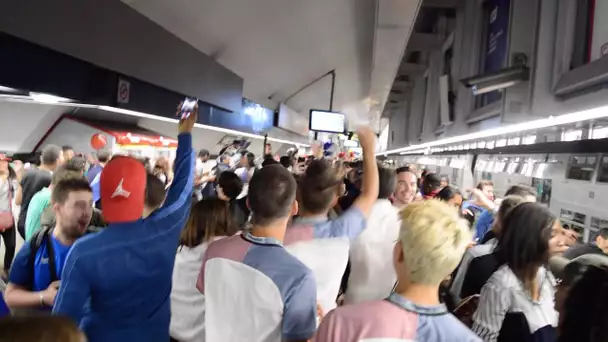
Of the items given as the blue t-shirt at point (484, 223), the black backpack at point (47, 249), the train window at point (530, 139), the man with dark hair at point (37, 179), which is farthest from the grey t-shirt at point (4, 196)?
the train window at point (530, 139)

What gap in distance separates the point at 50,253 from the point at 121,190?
57 cm

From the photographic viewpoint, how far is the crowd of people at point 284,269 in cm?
151

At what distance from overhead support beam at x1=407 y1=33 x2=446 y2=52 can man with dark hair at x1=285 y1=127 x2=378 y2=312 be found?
326 inches

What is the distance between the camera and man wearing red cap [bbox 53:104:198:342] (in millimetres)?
1944

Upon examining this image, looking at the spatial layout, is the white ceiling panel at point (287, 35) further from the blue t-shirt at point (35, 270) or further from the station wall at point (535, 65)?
the blue t-shirt at point (35, 270)

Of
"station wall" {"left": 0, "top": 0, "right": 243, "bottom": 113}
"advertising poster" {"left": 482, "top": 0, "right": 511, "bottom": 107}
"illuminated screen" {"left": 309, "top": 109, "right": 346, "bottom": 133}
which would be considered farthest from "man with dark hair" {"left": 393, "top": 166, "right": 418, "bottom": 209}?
"illuminated screen" {"left": 309, "top": 109, "right": 346, "bottom": 133}

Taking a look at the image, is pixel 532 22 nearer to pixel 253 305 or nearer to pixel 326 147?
pixel 253 305

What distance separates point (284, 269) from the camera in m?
Answer: 1.92

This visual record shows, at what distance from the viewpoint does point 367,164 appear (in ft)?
8.50

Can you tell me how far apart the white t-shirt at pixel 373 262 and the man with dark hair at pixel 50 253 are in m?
1.37

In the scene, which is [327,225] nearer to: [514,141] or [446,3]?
[514,141]

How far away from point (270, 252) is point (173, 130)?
1386 centimetres

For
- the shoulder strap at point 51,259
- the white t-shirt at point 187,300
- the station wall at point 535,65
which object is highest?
the station wall at point 535,65

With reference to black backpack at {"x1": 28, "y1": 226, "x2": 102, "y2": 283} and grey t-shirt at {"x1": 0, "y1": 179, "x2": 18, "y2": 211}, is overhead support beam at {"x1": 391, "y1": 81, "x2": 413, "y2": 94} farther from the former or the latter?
black backpack at {"x1": 28, "y1": 226, "x2": 102, "y2": 283}
